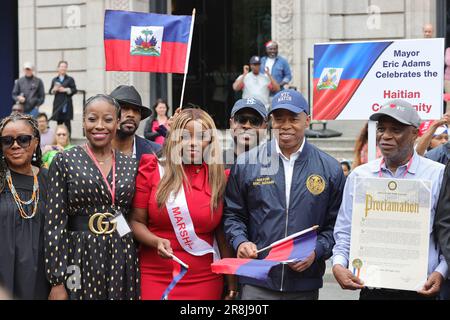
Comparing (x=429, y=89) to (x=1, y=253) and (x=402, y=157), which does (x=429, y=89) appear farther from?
(x=1, y=253)

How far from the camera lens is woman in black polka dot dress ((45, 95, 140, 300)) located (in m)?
4.95

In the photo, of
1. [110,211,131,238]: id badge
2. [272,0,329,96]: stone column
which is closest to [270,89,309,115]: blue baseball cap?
[110,211,131,238]: id badge

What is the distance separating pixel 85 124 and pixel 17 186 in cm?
56

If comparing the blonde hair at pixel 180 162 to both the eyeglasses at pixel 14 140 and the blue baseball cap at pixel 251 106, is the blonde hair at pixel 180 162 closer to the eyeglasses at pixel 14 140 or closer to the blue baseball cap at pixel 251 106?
the eyeglasses at pixel 14 140

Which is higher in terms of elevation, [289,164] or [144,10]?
[144,10]

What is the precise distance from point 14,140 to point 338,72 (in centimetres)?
385

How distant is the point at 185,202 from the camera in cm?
512

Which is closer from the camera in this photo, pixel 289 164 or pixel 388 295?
pixel 388 295

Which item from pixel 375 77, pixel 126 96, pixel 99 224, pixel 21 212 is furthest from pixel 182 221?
pixel 375 77

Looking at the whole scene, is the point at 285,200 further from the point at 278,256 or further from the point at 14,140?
the point at 14,140

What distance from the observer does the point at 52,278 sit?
194 inches

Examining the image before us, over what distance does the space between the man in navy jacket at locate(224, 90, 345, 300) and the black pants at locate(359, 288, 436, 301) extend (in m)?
0.36

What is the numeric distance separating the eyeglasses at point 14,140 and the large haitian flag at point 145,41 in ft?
6.84

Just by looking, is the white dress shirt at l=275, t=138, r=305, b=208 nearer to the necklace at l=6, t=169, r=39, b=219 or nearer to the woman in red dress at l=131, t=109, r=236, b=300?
the woman in red dress at l=131, t=109, r=236, b=300
